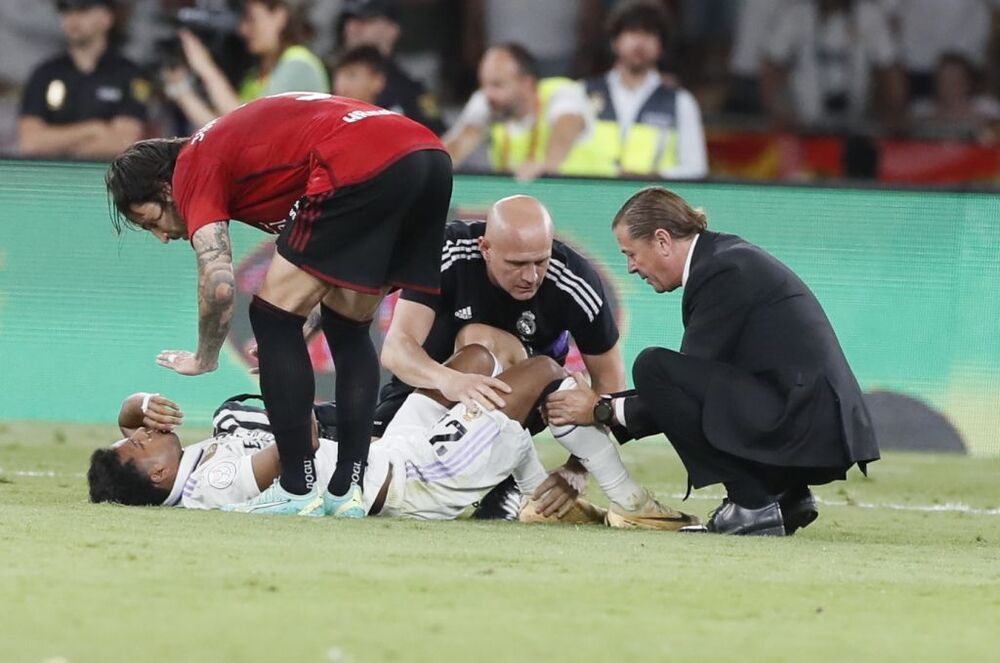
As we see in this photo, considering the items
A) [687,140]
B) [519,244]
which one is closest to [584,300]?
[519,244]

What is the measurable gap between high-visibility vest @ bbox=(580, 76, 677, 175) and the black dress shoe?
4.41 metres

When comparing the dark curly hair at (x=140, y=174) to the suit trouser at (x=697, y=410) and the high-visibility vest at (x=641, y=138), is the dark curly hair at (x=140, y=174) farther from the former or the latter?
the high-visibility vest at (x=641, y=138)

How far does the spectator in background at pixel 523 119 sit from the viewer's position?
9.70 metres

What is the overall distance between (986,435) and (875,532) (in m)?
2.64

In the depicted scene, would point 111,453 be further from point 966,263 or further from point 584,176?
point 966,263

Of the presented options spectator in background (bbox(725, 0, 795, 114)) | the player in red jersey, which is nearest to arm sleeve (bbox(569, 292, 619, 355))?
the player in red jersey

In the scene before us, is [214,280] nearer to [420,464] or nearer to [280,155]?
[280,155]

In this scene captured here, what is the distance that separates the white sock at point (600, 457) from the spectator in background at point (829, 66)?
24.4 ft

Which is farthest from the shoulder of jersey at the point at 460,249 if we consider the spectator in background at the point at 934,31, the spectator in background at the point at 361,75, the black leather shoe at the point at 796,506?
the spectator in background at the point at 934,31

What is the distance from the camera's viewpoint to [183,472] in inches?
237

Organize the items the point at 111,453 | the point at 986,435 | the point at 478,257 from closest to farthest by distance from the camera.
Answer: the point at 111,453
the point at 478,257
the point at 986,435

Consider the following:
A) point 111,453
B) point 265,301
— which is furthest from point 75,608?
point 111,453

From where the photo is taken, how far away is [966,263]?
8.78m

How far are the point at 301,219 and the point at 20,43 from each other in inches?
302
